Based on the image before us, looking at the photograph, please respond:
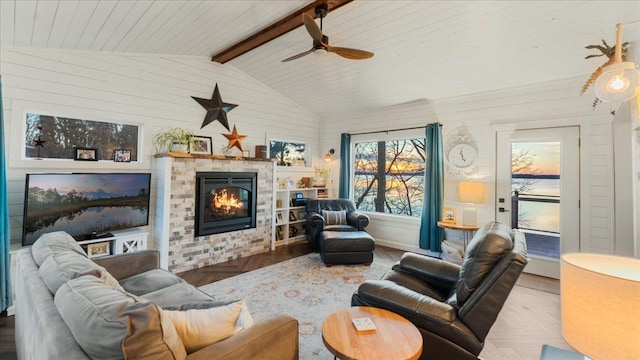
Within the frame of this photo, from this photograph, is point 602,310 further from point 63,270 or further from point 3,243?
point 3,243

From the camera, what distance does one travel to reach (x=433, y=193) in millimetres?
4719

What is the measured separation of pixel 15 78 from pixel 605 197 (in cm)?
696

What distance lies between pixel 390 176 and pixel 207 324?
4.83 metres

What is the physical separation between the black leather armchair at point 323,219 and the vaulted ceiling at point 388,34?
7.33 feet

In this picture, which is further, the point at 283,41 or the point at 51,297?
the point at 283,41


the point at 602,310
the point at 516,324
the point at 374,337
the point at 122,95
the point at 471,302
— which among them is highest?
the point at 122,95

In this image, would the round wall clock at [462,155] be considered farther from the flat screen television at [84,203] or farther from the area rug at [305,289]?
the flat screen television at [84,203]

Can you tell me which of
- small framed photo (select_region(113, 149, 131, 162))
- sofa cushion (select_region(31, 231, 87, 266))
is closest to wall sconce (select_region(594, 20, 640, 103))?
sofa cushion (select_region(31, 231, 87, 266))

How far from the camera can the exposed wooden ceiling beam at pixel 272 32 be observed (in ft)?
10.1

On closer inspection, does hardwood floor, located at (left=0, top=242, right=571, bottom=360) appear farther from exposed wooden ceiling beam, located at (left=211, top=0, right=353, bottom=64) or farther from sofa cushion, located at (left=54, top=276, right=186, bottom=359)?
exposed wooden ceiling beam, located at (left=211, top=0, right=353, bottom=64)

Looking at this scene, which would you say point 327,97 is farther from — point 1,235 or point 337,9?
point 1,235

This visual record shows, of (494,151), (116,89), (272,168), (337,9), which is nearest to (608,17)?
(494,151)

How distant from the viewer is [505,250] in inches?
70.0

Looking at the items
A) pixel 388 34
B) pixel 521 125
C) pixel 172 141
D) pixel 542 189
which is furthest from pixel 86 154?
pixel 542 189
